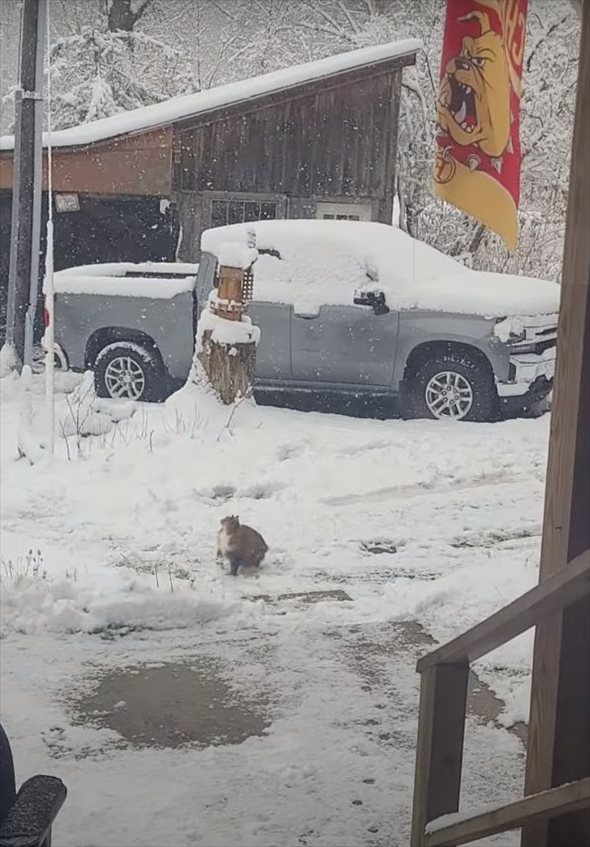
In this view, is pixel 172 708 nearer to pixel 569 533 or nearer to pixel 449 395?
pixel 449 395

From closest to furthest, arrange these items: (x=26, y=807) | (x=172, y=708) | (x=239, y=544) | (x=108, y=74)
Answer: (x=26, y=807), (x=172, y=708), (x=108, y=74), (x=239, y=544)

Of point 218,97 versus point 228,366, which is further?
point 228,366

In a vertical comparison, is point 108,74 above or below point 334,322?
above

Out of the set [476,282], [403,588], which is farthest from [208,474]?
[476,282]

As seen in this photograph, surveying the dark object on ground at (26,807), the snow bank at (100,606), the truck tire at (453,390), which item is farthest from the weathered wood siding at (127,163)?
the dark object on ground at (26,807)

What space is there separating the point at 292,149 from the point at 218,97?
315mm

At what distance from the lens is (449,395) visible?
12.2 ft

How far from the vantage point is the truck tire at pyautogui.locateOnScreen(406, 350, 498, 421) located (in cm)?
369

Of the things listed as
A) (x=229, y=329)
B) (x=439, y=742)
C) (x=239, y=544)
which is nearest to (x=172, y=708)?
(x=239, y=544)

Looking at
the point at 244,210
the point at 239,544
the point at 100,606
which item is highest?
the point at 244,210

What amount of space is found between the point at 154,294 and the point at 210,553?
3.21 feet

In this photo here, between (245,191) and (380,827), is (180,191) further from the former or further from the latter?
(380,827)

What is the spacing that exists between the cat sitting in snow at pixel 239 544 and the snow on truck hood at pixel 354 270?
842mm

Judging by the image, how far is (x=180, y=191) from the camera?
3.62 meters
